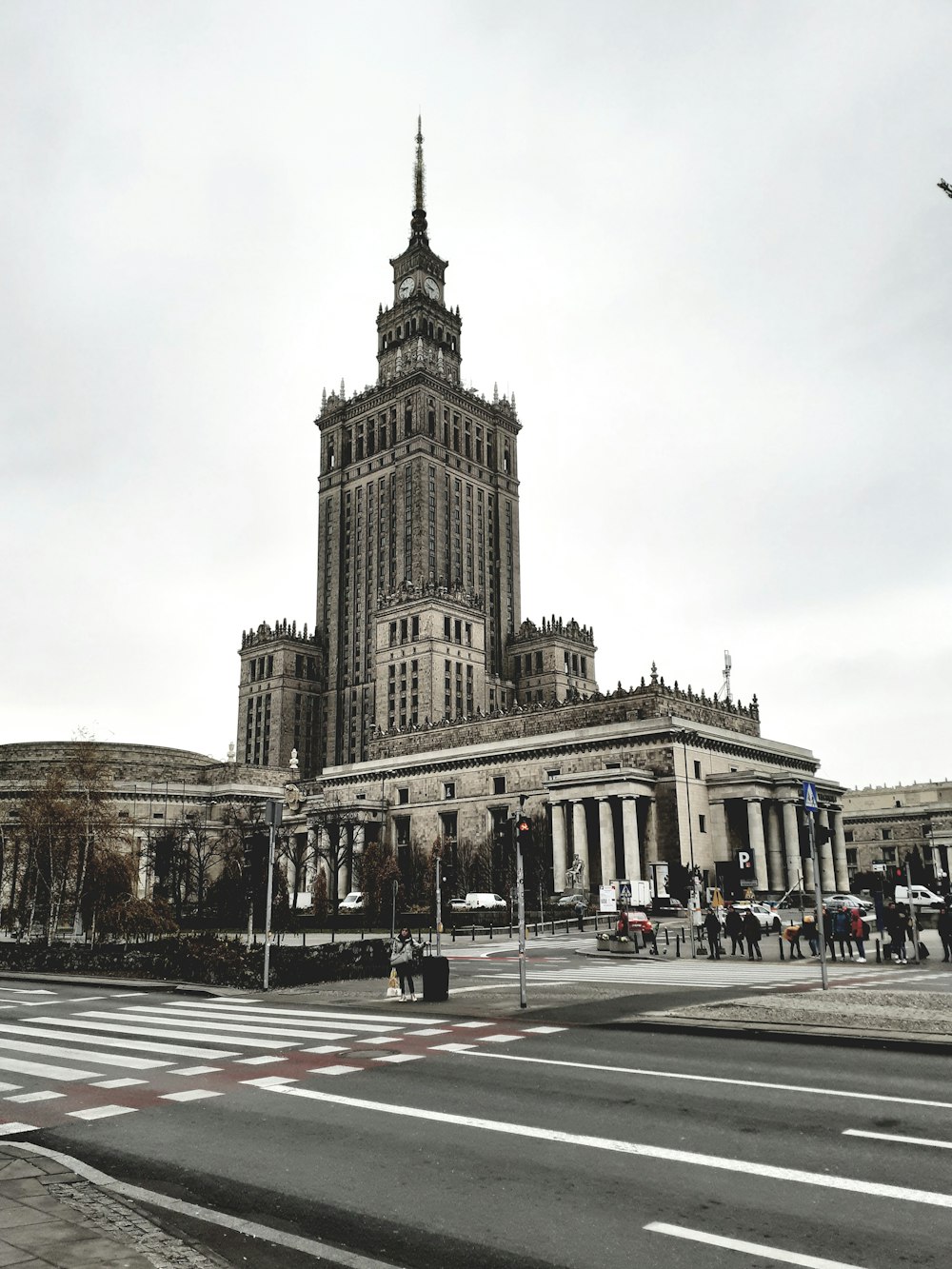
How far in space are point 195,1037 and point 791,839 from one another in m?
81.4

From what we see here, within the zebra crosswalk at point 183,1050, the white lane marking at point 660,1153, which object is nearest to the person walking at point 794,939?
the zebra crosswalk at point 183,1050

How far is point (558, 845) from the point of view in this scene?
8388cm

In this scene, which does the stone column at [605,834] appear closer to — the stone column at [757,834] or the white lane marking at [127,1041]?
the stone column at [757,834]

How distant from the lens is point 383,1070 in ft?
40.8

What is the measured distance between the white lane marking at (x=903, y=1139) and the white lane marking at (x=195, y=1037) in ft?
28.2

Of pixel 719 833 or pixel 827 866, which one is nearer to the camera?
pixel 719 833

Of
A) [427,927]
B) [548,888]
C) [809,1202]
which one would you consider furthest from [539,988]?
[548,888]

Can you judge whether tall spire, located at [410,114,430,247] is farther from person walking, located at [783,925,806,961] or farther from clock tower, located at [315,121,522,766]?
person walking, located at [783,925,806,961]

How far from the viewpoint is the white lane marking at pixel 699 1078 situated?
1048 centimetres

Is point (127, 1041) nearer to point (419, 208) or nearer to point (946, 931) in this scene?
point (946, 931)

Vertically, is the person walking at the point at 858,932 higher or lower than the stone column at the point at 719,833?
lower

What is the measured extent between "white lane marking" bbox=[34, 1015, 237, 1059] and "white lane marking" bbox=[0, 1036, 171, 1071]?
497mm

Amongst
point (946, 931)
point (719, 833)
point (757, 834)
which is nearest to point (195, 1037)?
point (946, 931)

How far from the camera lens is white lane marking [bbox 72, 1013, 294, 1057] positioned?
1466 cm
